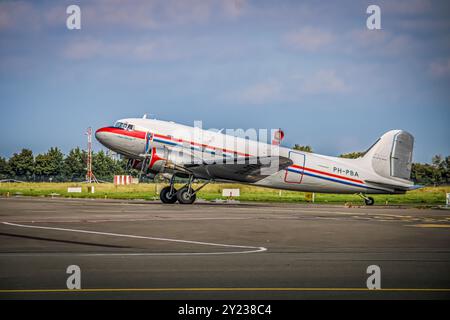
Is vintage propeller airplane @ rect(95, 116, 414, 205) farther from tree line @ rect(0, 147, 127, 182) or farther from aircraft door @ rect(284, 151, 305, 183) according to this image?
tree line @ rect(0, 147, 127, 182)

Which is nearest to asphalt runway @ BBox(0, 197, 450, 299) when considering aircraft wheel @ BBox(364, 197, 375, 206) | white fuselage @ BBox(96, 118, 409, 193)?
white fuselage @ BBox(96, 118, 409, 193)

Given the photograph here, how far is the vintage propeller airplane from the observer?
40281mm

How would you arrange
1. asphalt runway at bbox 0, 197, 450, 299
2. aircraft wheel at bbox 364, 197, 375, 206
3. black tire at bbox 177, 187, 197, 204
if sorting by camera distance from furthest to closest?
aircraft wheel at bbox 364, 197, 375, 206 < black tire at bbox 177, 187, 197, 204 < asphalt runway at bbox 0, 197, 450, 299

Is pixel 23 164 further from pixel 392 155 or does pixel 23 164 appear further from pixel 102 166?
pixel 392 155

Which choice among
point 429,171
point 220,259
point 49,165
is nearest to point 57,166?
point 49,165

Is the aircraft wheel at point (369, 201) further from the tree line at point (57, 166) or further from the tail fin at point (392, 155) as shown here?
the tree line at point (57, 166)

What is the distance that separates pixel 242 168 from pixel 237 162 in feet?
3.10

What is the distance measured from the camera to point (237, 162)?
40.1 meters

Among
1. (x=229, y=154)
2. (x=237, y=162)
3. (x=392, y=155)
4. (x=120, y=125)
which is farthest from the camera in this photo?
(x=392, y=155)

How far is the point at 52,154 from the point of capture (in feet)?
544

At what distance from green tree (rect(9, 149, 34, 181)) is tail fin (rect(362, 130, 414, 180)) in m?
132
